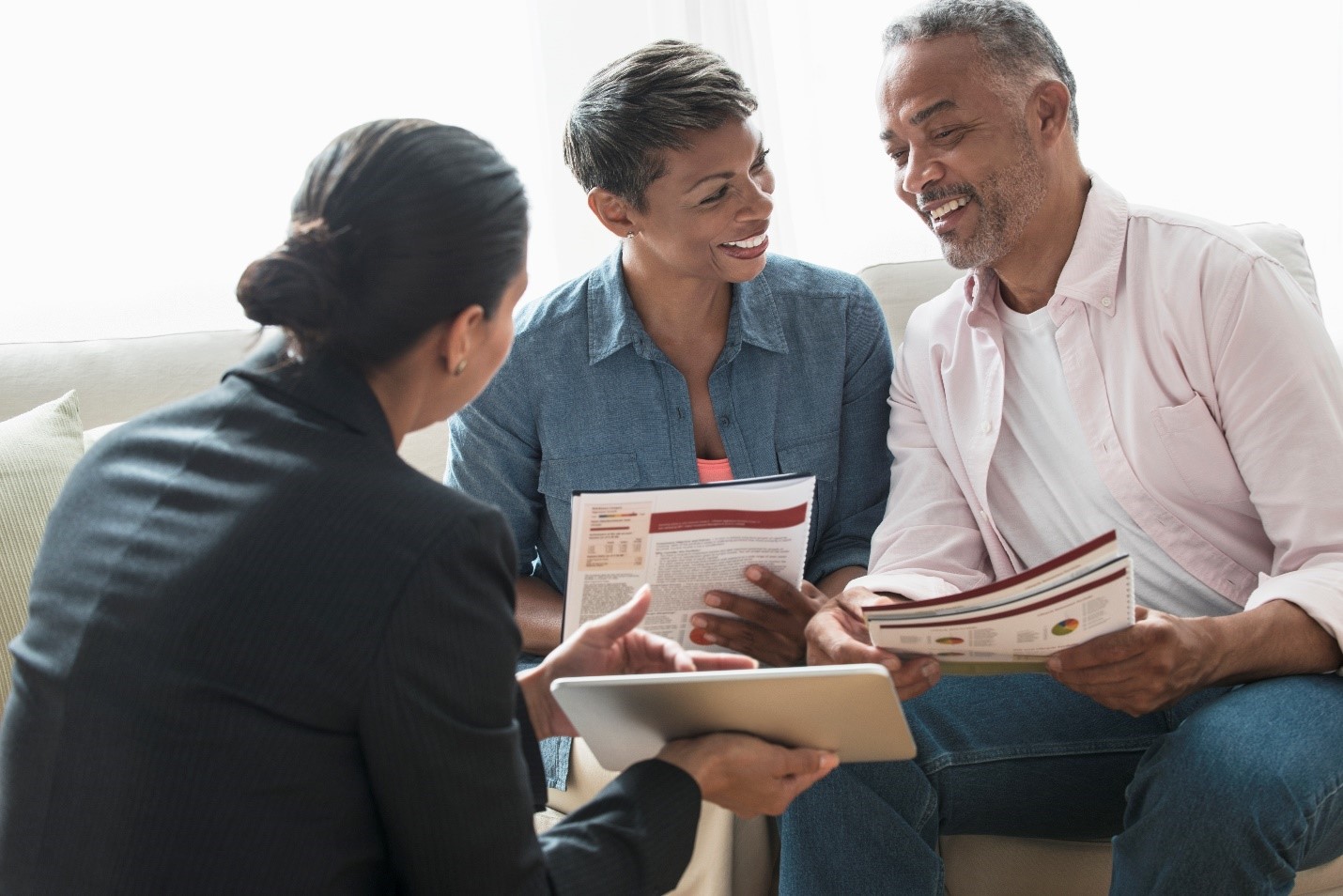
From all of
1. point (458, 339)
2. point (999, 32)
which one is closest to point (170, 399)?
point (458, 339)

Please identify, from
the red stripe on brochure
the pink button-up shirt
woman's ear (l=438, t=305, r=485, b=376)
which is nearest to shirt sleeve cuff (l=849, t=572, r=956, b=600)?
the pink button-up shirt

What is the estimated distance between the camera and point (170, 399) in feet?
7.04

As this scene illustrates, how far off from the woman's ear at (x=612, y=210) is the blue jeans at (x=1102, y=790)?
0.81 m

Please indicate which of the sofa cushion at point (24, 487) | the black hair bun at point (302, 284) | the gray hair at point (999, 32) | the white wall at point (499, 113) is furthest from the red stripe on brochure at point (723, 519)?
the white wall at point (499, 113)

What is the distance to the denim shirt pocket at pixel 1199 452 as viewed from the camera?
62.1 inches

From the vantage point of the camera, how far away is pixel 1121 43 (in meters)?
2.93

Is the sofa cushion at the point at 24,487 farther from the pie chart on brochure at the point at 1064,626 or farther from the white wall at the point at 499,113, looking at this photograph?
the pie chart on brochure at the point at 1064,626

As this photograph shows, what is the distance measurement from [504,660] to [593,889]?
0.66 feet

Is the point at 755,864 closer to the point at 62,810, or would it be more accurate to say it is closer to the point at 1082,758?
the point at 1082,758

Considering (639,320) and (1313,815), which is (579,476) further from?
(1313,815)

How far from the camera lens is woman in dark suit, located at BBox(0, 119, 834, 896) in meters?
0.86

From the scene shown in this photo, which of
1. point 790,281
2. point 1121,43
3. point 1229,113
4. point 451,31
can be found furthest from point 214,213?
point 1229,113

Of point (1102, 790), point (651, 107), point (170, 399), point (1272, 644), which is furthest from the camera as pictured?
point (170, 399)

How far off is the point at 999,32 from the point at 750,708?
41.9 inches
